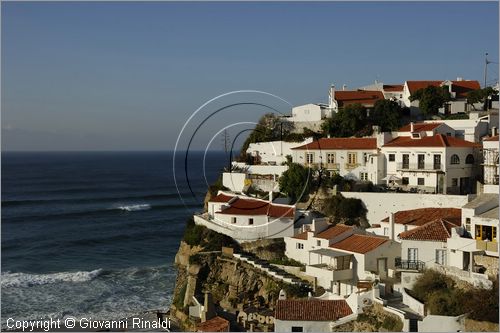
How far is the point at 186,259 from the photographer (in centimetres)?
3297

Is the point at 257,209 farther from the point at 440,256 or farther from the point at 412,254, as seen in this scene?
the point at 440,256

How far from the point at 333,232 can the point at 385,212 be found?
382 cm

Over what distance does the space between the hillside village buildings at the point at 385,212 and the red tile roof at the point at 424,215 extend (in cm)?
5

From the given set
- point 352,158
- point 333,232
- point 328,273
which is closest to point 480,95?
point 352,158

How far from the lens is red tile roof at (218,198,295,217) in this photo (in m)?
31.2

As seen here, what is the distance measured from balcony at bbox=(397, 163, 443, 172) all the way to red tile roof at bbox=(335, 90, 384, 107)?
1021 cm

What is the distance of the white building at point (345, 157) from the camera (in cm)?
3334

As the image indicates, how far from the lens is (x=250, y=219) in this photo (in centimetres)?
3159

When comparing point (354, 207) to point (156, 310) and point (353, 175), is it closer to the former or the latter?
point (353, 175)

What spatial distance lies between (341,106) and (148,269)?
17059 mm

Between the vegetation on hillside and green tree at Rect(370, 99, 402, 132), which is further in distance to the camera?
green tree at Rect(370, 99, 402, 132)

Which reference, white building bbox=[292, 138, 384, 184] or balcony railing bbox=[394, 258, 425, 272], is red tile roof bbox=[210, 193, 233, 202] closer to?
white building bbox=[292, 138, 384, 184]

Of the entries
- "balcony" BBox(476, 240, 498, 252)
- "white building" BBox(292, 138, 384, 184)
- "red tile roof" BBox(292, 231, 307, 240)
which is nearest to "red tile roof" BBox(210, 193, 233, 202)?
"white building" BBox(292, 138, 384, 184)

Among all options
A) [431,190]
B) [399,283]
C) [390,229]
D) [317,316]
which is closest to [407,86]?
[431,190]
